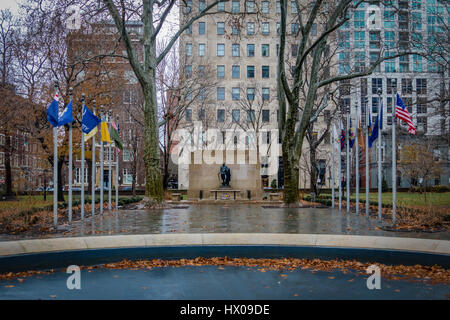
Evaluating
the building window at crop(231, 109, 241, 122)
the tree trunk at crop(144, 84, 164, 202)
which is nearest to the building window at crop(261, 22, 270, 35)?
the building window at crop(231, 109, 241, 122)

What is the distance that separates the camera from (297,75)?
25.0 m

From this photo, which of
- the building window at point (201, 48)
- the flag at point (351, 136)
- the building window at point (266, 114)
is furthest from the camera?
the building window at point (201, 48)

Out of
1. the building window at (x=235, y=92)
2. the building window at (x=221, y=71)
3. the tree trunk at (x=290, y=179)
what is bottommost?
the tree trunk at (x=290, y=179)

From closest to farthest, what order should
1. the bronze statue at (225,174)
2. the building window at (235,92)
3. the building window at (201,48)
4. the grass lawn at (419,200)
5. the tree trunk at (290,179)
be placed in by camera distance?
the grass lawn at (419,200)
the tree trunk at (290,179)
the bronze statue at (225,174)
the building window at (235,92)
the building window at (201,48)

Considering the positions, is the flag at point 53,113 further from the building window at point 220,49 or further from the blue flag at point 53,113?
the building window at point 220,49

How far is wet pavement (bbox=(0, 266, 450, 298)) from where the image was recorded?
23.4ft

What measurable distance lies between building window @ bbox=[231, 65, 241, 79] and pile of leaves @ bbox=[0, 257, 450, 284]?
61.4m

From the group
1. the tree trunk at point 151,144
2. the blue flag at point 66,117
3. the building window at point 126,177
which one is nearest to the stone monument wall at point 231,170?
the tree trunk at point 151,144

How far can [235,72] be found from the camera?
227 feet

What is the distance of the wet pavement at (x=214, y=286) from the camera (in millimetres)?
7125

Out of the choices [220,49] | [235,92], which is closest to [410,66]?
[235,92]

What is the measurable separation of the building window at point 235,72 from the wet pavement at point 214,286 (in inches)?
2446
